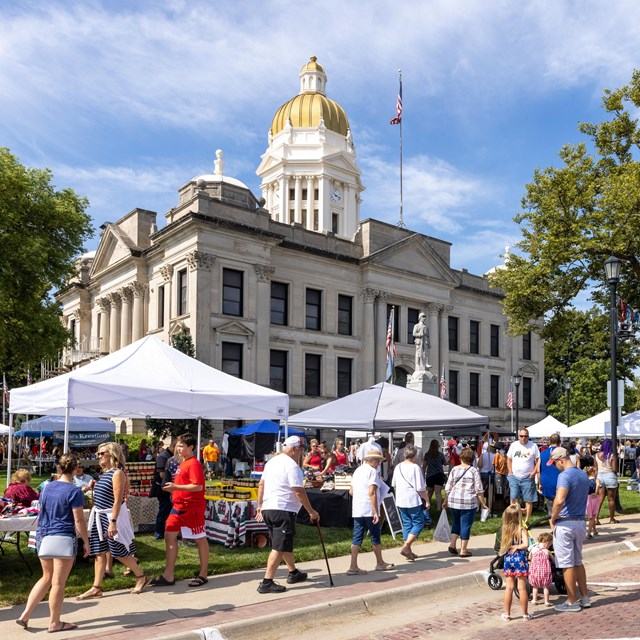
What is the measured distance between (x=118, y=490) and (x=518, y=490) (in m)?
8.70

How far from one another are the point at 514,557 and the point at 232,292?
30.0m

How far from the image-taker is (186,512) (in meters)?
8.95

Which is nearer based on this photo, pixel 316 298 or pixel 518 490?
pixel 518 490

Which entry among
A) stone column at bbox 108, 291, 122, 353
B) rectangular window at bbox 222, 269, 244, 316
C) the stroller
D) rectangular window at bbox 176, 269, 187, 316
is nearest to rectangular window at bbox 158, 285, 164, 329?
rectangular window at bbox 176, 269, 187, 316

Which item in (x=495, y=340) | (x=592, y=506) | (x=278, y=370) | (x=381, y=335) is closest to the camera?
(x=592, y=506)

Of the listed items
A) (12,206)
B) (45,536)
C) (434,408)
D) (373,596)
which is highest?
(12,206)

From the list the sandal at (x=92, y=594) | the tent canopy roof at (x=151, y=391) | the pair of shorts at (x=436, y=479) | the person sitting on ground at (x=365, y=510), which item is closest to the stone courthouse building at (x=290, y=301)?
the pair of shorts at (x=436, y=479)

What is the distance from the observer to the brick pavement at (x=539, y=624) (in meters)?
7.35

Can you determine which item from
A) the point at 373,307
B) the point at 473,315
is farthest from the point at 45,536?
the point at 473,315

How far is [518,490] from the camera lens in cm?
1426

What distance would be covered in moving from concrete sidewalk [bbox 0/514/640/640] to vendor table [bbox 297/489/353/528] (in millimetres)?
2878

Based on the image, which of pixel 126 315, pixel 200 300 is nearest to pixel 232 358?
pixel 200 300

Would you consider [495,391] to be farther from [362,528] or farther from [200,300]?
[362,528]

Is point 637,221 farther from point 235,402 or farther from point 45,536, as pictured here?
point 45,536
